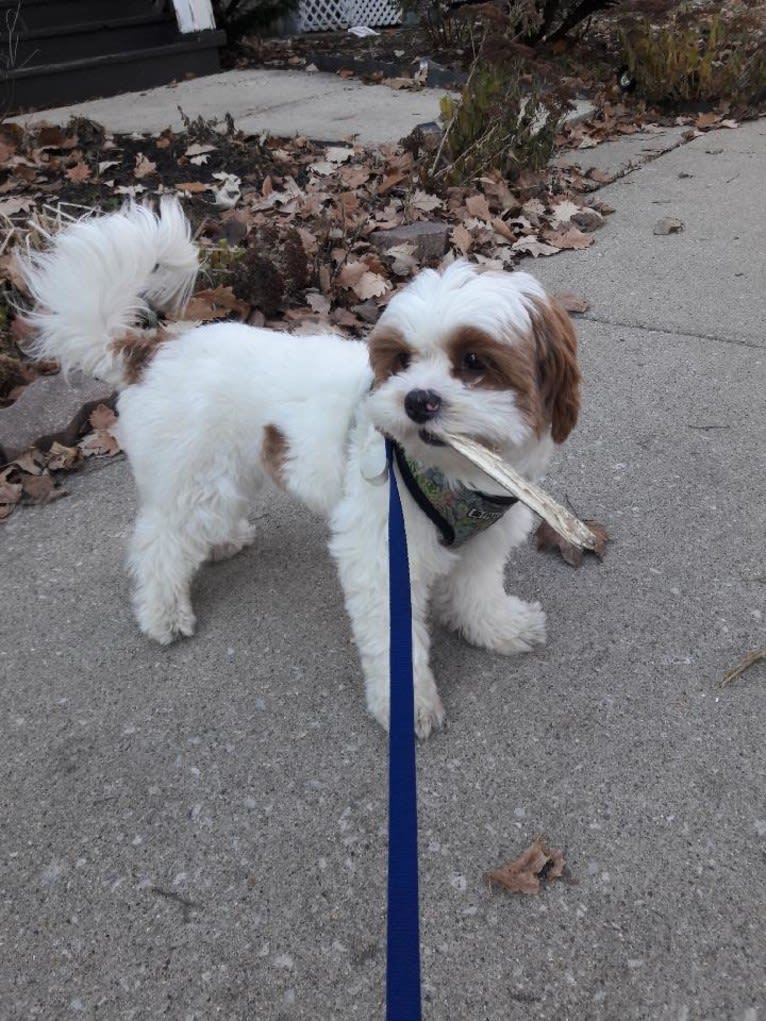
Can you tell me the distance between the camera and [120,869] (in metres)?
2.27

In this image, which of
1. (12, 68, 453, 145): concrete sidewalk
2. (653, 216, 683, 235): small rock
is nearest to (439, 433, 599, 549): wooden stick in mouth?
(653, 216, 683, 235): small rock

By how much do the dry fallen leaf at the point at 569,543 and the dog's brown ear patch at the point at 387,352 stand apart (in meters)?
1.33

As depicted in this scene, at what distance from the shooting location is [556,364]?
7.60 ft

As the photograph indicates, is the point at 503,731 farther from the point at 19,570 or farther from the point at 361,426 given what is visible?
the point at 19,570

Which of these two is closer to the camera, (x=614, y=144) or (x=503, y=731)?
(x=503, y=731)

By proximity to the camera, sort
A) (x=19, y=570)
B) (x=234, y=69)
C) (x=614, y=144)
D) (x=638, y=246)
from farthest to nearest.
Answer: (x=234, y=69) < (x=614, y=144) < (x=638, y=246) < (x=19, y=570)

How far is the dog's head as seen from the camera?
214 cm

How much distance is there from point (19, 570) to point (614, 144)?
7.70 meters

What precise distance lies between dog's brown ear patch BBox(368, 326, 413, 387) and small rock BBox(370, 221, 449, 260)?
346 centimetres

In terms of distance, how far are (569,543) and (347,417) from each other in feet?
4.14

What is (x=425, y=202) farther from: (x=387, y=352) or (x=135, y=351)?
(x=387, y=352)

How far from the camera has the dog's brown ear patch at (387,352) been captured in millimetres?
2258

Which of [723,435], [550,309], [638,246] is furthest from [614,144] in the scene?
[550,309]

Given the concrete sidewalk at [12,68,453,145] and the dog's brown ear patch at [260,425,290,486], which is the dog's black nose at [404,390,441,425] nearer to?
the dog's brown ear patch at [260,425,290,486]
